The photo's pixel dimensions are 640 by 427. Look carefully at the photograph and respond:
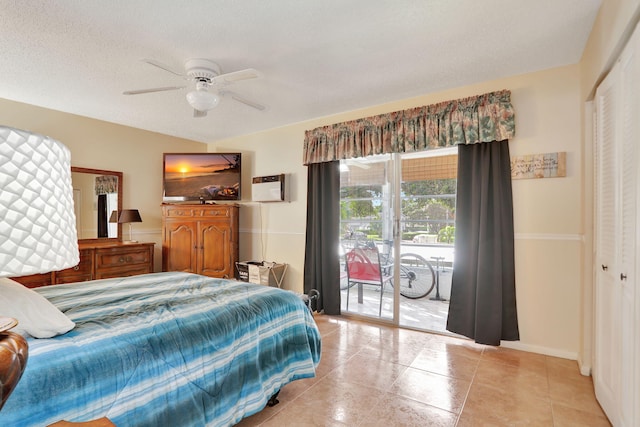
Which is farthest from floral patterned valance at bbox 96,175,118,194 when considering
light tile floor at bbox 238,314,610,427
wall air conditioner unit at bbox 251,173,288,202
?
light tile floor at bbox 238,314,610,427

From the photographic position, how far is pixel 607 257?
1892mm

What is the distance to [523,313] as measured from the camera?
279cm

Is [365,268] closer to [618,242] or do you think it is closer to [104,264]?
[618,242]

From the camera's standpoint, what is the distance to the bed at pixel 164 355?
1098 mm

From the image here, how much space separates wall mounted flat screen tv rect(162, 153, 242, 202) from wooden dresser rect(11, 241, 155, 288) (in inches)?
34.1

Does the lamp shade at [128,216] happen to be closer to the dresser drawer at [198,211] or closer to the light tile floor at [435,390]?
the dresser drawer at [198,211]

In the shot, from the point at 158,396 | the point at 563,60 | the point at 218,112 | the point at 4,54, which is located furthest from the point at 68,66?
the point at 563,60

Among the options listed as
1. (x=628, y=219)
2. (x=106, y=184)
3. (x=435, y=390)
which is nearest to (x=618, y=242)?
(x=628, y=219)

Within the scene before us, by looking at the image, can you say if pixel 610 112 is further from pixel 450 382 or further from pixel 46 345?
pixel 46 345

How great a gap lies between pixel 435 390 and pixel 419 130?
91.8 inches

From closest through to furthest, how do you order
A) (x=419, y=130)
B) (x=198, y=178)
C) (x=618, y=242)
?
(x=618, y=242)
(x=419, y=130)
(x=198, y=178)

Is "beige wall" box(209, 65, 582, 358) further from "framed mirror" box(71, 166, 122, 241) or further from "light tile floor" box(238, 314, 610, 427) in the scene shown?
"framed mirror" box(71, 166, 122, 241)

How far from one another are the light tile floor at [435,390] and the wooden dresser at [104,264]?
2.71 m

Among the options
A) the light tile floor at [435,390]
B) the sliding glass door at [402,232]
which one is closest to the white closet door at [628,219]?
the light tile floor at [435,390]
